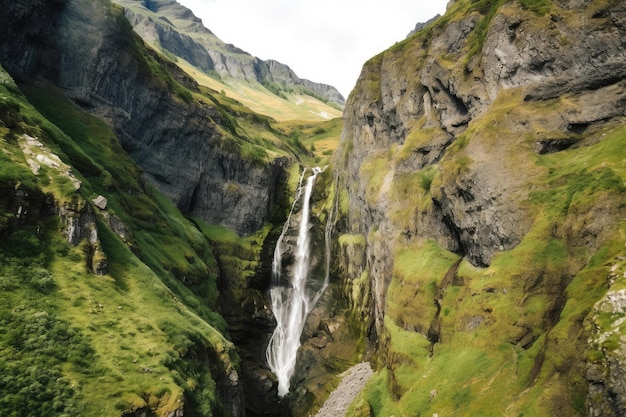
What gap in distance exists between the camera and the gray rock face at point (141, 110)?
188 ft

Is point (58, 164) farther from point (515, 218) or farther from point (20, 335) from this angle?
point (515, 218)

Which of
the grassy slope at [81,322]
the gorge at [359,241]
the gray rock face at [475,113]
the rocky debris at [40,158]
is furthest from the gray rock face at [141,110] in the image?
the rocky debris at [40,158]

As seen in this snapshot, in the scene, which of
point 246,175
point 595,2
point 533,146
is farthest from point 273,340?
point 595,2

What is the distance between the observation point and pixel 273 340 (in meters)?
62.2

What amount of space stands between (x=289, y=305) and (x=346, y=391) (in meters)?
23.2

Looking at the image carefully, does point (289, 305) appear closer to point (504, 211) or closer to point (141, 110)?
point (504, 211)

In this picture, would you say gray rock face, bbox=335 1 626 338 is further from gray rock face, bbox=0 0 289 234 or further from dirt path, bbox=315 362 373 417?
gray rock face, bbox=0 0 289 234

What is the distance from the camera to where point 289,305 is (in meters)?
66.4

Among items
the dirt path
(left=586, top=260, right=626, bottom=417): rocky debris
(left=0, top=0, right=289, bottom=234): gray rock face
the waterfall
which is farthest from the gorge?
the dirt path

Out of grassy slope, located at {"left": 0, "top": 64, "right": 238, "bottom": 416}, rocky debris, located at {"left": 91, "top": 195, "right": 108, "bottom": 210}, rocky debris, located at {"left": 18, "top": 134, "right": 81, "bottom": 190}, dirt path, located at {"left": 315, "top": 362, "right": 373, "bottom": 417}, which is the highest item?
rocky debris, located at {"left": 18, "top": 134, "right": 81, "bottom": 190}

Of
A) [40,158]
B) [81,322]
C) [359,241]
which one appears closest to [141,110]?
[40,158]

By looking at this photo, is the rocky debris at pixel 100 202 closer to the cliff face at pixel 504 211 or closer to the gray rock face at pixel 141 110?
the gray rock face at pixel 141 110

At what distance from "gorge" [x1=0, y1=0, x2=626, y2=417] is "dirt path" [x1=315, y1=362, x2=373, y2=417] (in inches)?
52.1

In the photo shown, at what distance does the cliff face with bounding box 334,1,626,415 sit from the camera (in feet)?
80.5
